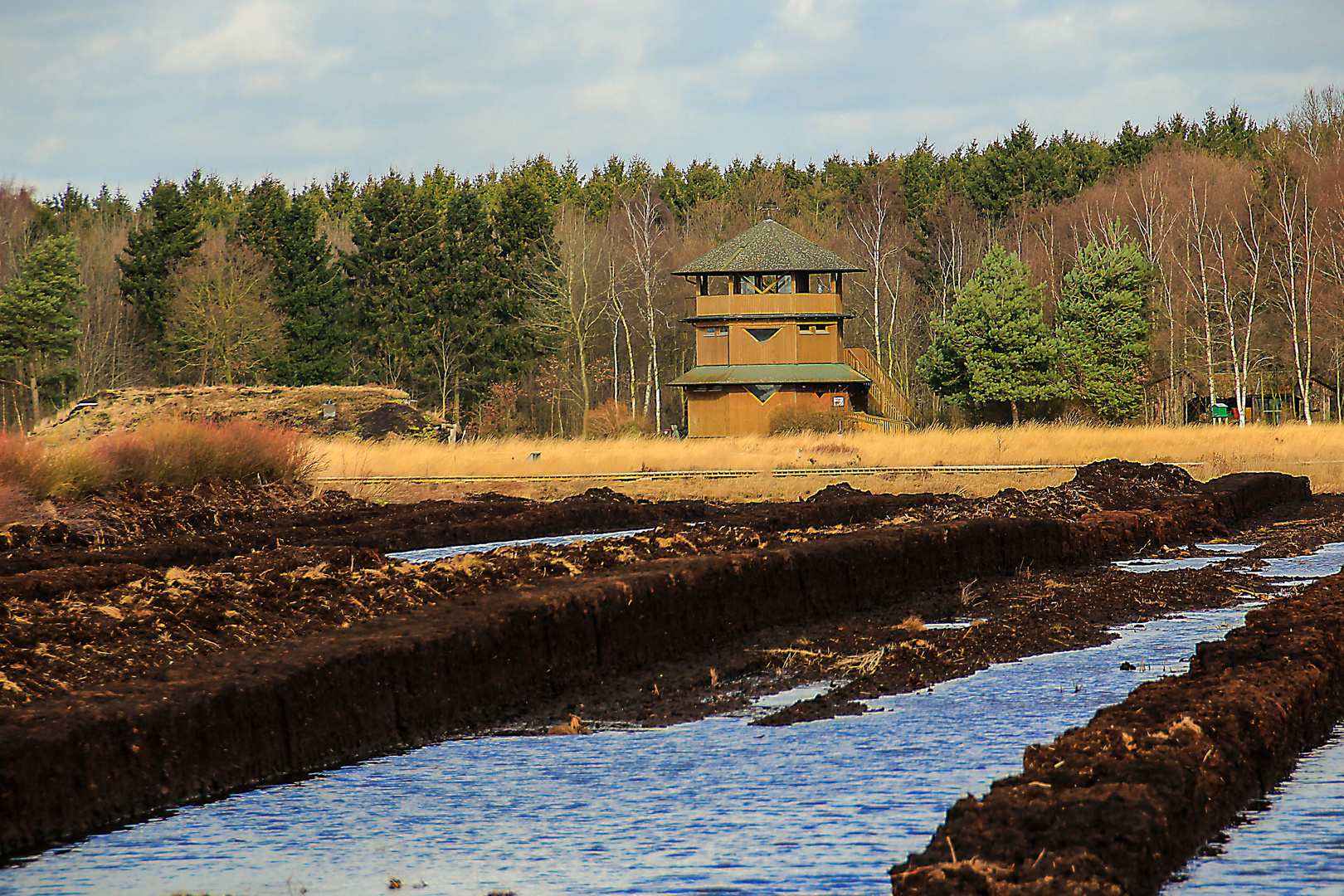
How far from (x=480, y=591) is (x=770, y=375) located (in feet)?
122

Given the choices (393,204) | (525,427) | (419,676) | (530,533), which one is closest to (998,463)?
(530,533)

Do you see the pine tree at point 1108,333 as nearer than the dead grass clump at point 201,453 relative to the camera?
No

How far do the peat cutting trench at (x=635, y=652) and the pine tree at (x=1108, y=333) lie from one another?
31717 millimetres

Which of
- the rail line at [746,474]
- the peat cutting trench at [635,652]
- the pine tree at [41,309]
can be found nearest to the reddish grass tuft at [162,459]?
the peat cutting trench at [635,652]

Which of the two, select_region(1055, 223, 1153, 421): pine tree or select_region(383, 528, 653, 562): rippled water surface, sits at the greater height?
select_region(1055, 223, 1153, 421): pine tree

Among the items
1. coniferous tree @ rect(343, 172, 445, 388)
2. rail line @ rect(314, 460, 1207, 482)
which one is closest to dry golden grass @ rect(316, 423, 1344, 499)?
rail line @ rect(314, 460, 1207, 482)

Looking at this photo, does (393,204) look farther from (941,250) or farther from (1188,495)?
(1188,495)

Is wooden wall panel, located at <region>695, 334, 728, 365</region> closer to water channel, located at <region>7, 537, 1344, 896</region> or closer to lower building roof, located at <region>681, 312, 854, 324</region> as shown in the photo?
lower building roof, located at <region>681, 312, 854, 324</region>

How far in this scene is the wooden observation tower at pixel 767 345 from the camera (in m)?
48.1

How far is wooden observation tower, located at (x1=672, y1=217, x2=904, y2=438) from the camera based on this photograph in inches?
1895

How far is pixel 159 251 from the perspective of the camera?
61812 millimetres

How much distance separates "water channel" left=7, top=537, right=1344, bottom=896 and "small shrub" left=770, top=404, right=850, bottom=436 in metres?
35.5

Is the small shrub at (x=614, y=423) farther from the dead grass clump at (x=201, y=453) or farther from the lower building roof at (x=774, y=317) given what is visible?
the dead grass clump at (x=201, y=453)

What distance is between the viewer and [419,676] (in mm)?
9070
